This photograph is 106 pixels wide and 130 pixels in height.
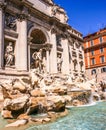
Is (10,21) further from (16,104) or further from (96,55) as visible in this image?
(96,55)

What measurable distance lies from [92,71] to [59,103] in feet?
84.5

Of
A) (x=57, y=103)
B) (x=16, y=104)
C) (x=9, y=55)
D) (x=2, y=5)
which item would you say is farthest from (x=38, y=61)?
(x=16, y=104)

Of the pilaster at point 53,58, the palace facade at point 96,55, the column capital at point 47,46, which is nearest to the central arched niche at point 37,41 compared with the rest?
the column capital at point 47,46

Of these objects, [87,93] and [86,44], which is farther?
[86,44]

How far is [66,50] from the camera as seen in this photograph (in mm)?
23656

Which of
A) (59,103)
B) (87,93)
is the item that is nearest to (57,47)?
(87,93)

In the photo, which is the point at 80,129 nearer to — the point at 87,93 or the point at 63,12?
the point at 87,93

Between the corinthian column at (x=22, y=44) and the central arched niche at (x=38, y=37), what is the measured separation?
3.02 meters

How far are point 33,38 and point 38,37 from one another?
0.67 metres

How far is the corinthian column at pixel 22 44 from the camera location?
16.7 metres

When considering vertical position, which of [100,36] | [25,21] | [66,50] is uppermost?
[100,36]

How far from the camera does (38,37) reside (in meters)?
21.7

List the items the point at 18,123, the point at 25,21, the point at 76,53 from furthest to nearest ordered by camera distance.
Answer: the point at 76,53
the point at 25,21
the point at 18,123

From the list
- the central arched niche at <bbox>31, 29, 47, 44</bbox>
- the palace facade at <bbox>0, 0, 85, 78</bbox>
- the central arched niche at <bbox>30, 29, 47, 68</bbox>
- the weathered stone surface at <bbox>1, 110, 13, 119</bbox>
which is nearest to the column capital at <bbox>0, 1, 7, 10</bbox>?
the palace facade at <bbox>0, 0, 85, 78</bbox>
